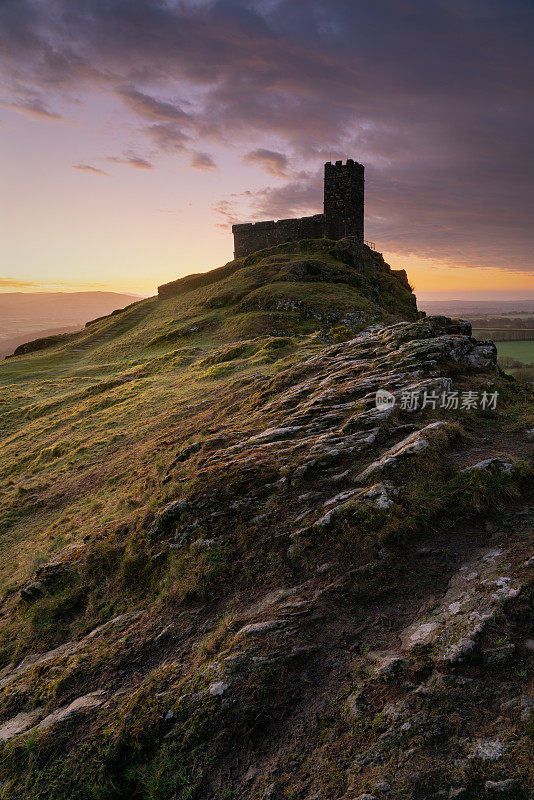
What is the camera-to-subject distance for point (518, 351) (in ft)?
306

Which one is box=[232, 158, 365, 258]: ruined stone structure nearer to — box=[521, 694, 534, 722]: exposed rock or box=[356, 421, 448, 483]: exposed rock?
box=[356, 421, 448, 483]: exposed rock

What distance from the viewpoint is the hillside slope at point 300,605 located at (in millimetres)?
4852

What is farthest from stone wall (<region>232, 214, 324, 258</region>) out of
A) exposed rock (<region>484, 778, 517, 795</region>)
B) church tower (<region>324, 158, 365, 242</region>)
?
exposed rock (<region>484, 778, 517, 795</region>)

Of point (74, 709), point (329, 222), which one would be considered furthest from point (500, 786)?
point (329, 222)

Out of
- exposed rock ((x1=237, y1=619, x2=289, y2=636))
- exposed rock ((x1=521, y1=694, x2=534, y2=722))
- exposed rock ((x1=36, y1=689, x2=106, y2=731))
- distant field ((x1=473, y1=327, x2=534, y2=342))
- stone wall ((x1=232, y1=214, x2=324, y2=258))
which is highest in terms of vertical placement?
stone wall ((x1=232, y1=214, x2=324, y2=258))

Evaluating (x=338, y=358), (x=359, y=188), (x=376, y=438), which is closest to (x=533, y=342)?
(x=359, y=188)

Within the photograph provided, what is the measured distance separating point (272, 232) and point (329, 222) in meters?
11.4

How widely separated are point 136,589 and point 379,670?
606 cm

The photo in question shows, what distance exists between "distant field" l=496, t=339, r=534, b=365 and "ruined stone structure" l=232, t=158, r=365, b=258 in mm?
46586

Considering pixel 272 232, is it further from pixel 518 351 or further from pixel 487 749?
pixel 487 749

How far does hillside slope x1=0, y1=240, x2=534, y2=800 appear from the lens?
4.85 meters

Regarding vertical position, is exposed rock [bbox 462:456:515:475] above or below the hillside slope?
above

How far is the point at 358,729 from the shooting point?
16.3 feet

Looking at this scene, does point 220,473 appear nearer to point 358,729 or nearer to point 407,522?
point 407,522
